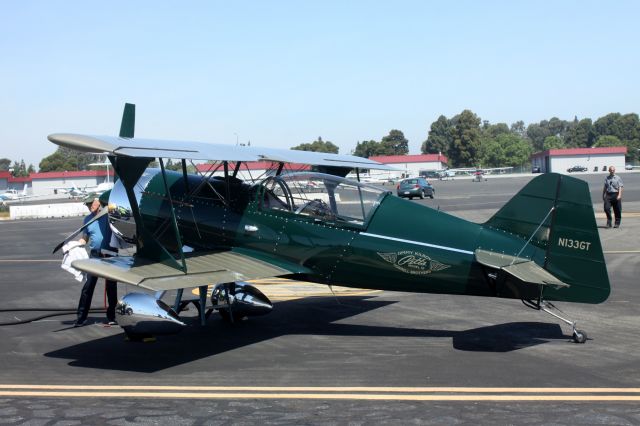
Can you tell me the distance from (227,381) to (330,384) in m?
1.06

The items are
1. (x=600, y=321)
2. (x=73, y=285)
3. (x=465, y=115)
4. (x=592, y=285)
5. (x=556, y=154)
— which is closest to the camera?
(x=592, y=285)

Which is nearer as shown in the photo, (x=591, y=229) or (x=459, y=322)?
(x=591, y=229)

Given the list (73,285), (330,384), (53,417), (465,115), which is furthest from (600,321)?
(465,115)

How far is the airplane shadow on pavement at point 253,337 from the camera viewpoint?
7.62 meters

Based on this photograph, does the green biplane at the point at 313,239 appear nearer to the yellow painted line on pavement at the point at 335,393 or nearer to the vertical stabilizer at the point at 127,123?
the vertical stabilizer at the point at 127,123

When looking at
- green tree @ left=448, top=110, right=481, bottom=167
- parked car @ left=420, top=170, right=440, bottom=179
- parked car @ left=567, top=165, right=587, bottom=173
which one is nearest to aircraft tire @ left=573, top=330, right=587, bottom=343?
parked car @ left=420, top=170, right=440, bottom=179

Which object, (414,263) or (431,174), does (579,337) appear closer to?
(414,263)

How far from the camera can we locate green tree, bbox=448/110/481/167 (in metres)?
133

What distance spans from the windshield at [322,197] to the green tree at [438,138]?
147108mm

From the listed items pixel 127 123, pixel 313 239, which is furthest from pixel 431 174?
pixel 313 239

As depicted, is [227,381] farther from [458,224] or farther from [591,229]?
[591,229]

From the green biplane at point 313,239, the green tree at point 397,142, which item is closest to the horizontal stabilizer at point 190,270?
the green biplane at point 313,239

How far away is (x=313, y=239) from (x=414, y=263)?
1397 millimetres

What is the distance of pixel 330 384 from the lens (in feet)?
21.2
